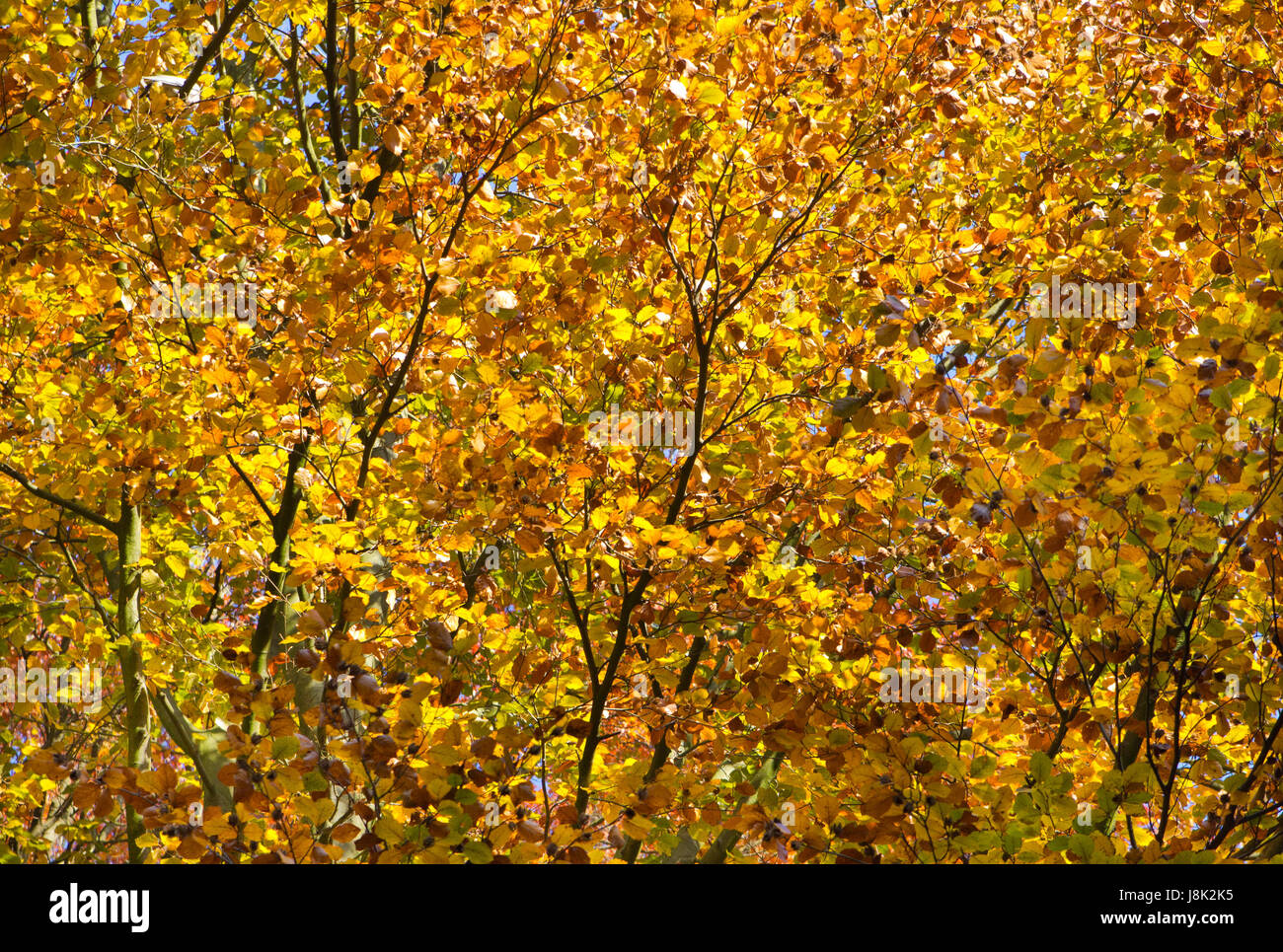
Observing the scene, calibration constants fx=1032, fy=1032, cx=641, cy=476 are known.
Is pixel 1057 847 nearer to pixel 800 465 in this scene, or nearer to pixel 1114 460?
pixel 1114 460

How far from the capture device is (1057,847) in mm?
3584

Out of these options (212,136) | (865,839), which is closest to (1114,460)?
(865,839)

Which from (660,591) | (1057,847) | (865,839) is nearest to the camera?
(1057,847)

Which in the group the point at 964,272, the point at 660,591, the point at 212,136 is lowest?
the point at 660,591

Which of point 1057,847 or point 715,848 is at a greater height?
point 1057,847

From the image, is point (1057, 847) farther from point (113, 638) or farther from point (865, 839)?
point (113, 638)

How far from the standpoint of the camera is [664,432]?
5.14 meters

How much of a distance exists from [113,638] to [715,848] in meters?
3.61

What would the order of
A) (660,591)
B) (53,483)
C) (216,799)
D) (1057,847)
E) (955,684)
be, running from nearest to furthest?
1. (1057,847)
2. (660,591)
3. (216,799)
4. (955,684)
5. (53,483)

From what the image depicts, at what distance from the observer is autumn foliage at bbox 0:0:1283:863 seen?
387 centimetres

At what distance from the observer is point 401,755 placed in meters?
3.71

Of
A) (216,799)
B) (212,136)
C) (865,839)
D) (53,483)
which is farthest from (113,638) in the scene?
(865,839)

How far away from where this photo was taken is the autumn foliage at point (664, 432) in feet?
12.7

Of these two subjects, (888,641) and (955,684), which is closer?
(888,641)
